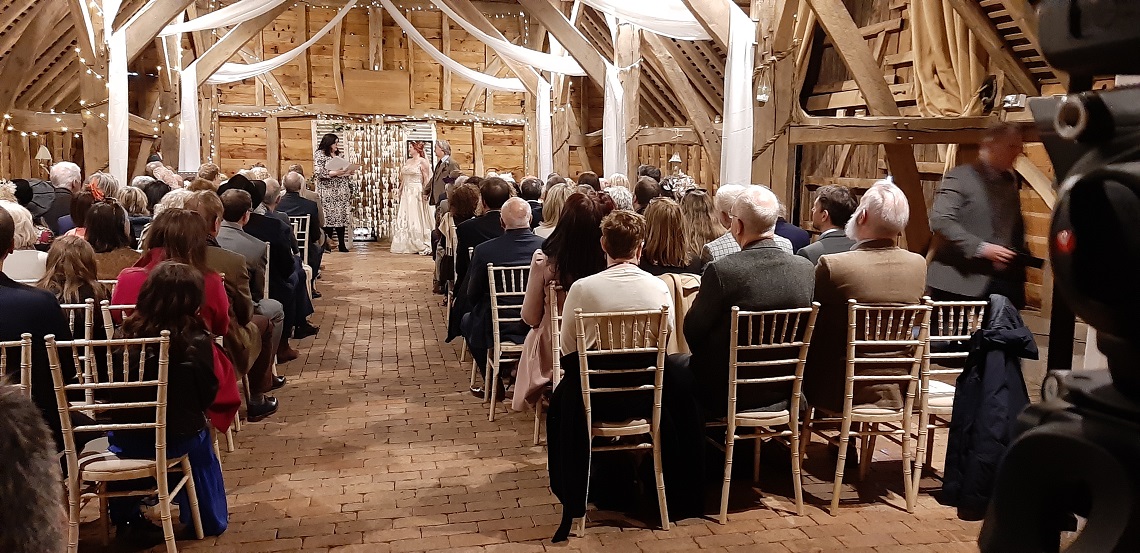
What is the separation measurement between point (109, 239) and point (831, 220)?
11.1 ft

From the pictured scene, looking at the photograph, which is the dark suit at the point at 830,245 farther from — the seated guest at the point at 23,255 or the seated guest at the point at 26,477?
the seated guest at the point at 23,255

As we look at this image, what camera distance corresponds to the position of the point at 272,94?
12977mm

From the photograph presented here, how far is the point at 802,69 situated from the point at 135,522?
7356mm

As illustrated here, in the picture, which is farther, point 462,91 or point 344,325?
point 462,91

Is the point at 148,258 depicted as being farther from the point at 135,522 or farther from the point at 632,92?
the point at 632,92

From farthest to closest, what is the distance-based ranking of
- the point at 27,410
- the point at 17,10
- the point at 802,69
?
the point at 802,69
the point at 17,10
the point at 27,410

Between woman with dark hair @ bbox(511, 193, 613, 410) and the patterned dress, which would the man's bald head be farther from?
the patterned dress

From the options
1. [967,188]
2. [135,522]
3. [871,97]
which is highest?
[871,97]

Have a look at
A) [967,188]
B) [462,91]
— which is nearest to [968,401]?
[967,188]

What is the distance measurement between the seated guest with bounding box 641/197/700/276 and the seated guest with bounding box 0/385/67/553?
8.49 ft

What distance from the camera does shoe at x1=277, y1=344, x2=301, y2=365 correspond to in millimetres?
5570

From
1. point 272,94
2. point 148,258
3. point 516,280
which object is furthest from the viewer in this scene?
point 272,94

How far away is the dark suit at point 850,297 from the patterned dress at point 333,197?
885 cm

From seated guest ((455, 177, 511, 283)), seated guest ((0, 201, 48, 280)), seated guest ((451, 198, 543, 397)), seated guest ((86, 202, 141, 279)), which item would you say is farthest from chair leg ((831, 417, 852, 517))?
seated guest ((0, 201, 48, 280))
